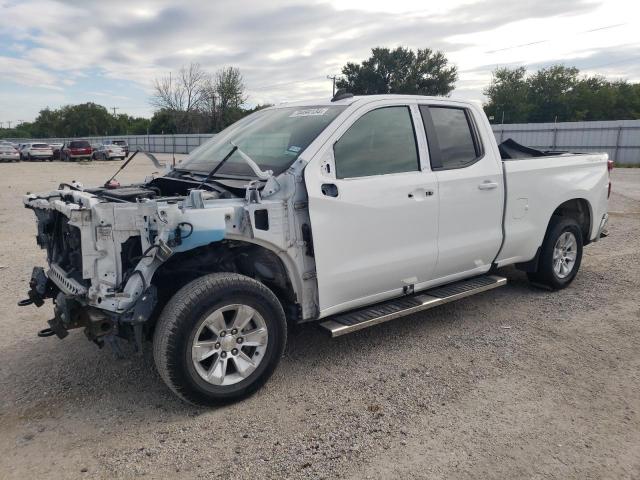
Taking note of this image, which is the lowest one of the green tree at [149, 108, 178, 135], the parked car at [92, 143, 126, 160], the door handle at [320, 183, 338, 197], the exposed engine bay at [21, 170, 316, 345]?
the exposed engine bay at [21, 170, 316, 345]

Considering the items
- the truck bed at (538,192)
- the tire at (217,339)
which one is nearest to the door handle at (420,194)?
the truck bed at (538,192)

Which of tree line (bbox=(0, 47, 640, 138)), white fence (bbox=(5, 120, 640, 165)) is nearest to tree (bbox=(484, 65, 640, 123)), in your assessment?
tree line (bbox=(0, 47, 640, 138))

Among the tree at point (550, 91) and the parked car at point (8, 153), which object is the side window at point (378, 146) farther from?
the tree at point (550, 91)

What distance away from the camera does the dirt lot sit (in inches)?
114

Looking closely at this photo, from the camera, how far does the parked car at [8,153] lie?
3534 centimetres

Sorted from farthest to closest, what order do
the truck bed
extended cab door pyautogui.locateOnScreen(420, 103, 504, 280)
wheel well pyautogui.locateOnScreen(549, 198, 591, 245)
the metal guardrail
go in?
the metal guardrail
wheel well pyautogui.locateOnScreen(549, 198, 591, 245)
the truck bed
extended cab door pyautogui.locateOnScreen(420, 103, 504, 280)

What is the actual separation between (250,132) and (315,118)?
0.71 meters

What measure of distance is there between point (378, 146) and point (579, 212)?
10.9 feet

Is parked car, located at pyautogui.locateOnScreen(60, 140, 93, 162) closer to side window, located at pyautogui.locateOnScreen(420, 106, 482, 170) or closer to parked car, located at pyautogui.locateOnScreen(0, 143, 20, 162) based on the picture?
parked car, located at pyautogui.locateOnScreen(0, 143, 20, 162)

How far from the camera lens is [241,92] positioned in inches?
2340

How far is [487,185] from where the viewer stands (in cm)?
477

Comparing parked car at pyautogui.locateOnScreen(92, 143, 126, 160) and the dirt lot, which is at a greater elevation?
parked car at pyautogui.locateOnScreen(92, 143, 126, 160)

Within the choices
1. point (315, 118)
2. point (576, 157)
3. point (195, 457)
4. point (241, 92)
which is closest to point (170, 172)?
point (315, 118)

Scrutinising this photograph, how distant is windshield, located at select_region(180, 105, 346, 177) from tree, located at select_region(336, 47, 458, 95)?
5040 centimetres
